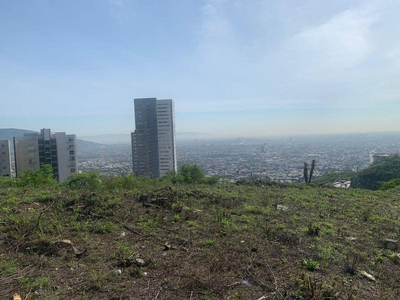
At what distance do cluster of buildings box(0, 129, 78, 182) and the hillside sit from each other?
28.8m

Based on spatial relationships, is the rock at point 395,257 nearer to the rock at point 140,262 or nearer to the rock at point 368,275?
the rock at point 368,275

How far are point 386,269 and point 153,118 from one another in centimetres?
4526

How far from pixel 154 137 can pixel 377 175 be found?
34352 mm

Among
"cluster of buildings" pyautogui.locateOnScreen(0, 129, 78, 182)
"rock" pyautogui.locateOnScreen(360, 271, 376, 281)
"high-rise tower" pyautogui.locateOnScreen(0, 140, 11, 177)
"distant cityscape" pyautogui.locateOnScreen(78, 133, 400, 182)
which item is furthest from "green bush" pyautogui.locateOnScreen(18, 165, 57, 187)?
"high-rise tower" pyautogui.locateOnScreen(0, 140, 11, 177)

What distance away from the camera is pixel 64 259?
3.80 metres

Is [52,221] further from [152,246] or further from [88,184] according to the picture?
[88,184]

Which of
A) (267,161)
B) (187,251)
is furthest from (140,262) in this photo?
(267,161)

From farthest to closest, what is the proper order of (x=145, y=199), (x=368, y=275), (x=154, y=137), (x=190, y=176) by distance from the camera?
(x=154, y=137), (x=190, y=176), (x=145, y=199), (x=368, y=275)

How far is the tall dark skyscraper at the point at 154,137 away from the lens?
4466 centimetres

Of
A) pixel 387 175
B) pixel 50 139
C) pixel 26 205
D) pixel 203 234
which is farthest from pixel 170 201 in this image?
pixel 50 139

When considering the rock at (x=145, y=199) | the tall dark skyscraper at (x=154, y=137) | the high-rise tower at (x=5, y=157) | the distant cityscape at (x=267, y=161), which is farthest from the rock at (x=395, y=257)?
the tall dark skyscraper at (x=154, y=137)

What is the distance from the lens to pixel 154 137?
45.7 meters

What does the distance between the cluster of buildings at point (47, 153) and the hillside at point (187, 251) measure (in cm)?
2882

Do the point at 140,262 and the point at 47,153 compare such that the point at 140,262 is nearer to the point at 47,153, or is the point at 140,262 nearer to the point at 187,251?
the point at 187,251
